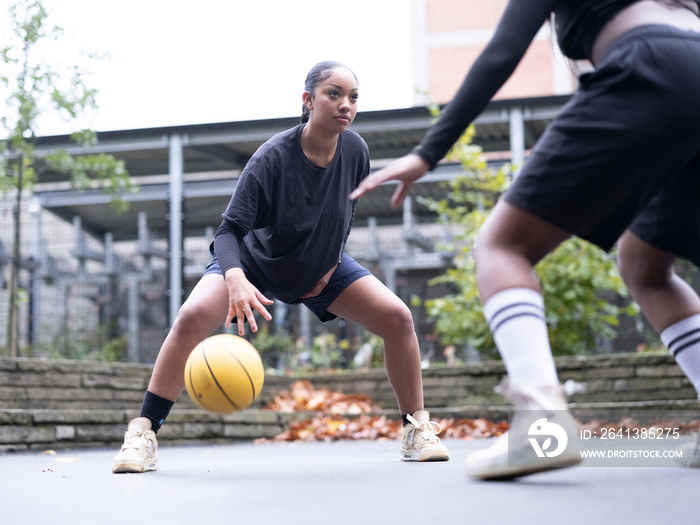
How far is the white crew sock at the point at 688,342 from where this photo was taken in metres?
2.63

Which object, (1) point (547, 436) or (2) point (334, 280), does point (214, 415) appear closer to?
(2) point (334, 280)

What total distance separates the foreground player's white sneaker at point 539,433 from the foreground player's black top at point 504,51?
2.38ft

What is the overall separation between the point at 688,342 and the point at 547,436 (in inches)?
35.1

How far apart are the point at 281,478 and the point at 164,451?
3.10 meters

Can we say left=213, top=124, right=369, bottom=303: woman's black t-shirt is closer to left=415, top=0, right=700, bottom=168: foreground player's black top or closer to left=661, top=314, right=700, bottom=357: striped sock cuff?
left=415, top=0, right=700, bottom=168: foreground player's black top

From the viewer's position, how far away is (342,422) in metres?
7.06

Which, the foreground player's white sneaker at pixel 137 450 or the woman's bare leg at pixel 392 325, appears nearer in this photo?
the foreground player's white sneaker at pixel 137 450

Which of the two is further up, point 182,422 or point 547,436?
point 547,436

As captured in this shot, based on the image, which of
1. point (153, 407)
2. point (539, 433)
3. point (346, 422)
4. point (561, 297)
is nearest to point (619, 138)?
point (539, 433)

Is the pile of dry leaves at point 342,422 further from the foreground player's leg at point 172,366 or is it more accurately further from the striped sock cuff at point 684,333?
the striped sock cuff at point 684,333

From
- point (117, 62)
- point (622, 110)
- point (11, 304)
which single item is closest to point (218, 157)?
point (117, 62)

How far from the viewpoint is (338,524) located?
1617 millimetres

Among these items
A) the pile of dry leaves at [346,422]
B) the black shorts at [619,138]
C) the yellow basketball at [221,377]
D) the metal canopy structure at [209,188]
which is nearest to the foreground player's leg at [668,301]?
the black shorts at [619,138]

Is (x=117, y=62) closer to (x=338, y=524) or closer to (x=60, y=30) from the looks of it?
(x=60, y=30)
